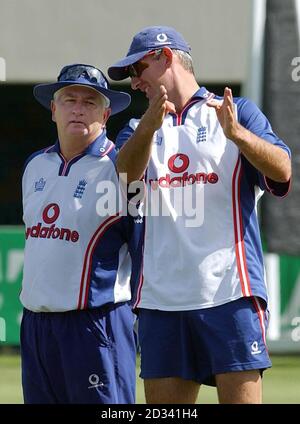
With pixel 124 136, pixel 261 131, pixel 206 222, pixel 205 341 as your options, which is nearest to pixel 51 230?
pixel 124 136

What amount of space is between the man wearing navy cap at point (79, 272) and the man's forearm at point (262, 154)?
0.77 meters

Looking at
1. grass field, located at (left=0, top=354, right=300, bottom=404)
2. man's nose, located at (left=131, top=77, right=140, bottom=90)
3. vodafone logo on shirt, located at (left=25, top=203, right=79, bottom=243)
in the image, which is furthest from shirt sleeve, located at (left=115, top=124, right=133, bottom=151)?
grass field, located at (left=0, top=354, right=300, bottom=404)

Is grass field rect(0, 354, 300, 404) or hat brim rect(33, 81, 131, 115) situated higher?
hat brim rect(33, 81, 131, 115)

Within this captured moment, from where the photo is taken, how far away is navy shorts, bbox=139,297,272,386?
183 inches

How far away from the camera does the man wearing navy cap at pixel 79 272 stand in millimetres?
4996

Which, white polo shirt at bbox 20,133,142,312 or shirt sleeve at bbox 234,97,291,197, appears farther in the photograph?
white polo shirt at bbox 20,133,142,312

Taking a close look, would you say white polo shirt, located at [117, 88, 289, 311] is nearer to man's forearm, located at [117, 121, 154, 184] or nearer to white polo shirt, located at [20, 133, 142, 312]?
man's forearm, located at [117, 121, 154, 184]

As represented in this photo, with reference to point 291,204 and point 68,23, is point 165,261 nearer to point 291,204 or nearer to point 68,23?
point 291,204

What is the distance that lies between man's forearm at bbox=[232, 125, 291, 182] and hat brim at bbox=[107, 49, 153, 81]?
615 mm

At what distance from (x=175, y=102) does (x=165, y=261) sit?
68cm

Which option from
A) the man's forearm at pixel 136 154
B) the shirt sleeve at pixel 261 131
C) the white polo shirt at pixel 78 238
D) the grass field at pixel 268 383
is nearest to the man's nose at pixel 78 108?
the white polo shirt at pixel 78 238

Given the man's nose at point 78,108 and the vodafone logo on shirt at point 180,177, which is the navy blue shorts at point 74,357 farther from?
the man's nose at point 78,108

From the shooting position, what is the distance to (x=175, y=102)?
490 centimetres

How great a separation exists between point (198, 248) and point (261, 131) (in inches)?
21.1
